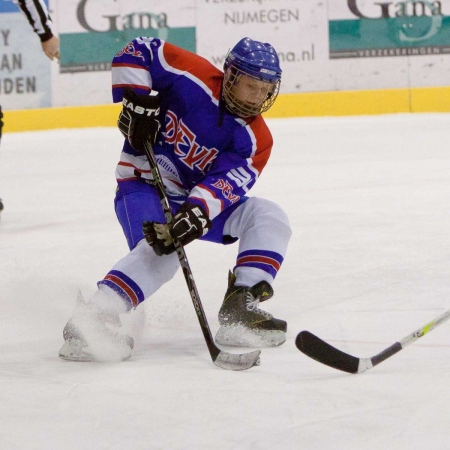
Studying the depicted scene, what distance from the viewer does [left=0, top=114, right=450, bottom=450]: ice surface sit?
5.13ft

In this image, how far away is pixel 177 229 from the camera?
2.08 metres

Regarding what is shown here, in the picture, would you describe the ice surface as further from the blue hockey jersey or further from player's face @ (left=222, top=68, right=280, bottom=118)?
player's face @ (left=222, top=68, right=280, bottom=118)

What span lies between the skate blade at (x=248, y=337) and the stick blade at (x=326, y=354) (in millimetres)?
259

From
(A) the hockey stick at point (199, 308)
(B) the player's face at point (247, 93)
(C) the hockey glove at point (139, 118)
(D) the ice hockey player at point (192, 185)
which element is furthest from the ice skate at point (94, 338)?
(B) the player's face at point (247, 93)

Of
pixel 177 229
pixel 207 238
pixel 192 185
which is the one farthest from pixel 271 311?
pixel 177 229

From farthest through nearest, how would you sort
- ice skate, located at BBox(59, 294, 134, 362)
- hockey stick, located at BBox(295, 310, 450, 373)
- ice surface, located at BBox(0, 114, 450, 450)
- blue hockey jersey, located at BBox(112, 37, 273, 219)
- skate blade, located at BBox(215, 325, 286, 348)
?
blue hockey jersey, located at BBox(112, 37, 273, 219) < skate blade, located at BBox(215, 325, 286, 348) < ice skate, located at BBox(59, 294, 134, 362) < hockey stick, located at BBox(295, 310, 450, 373) < ice surface, located at BBox(0, 114, 450, 450)

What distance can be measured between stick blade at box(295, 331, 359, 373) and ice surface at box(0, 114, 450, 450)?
3 cm

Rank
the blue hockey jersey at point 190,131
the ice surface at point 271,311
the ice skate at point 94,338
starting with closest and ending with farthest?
the ice surface at point 271,311
the ice skate at point 94,338
the blue hockey jersey at point 190,131

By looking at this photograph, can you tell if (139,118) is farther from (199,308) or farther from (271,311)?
(271,311)

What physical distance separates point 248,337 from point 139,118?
1.82 feet

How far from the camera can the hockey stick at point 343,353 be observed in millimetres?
1853

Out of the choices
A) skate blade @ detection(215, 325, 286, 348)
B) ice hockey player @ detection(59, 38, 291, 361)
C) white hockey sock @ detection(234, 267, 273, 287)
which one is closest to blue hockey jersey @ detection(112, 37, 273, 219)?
ice hockey player @ detection(59, 38, 291, 361)

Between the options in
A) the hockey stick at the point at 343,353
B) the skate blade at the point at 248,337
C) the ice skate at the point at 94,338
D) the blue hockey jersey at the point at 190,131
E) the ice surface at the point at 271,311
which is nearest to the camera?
the ice surface at the point at 271,311

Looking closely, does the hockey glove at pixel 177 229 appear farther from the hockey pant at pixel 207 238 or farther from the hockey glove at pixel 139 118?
the hockey glove at pixel 139 118
